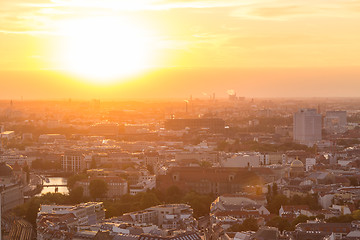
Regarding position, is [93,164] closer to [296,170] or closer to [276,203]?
[296,170]

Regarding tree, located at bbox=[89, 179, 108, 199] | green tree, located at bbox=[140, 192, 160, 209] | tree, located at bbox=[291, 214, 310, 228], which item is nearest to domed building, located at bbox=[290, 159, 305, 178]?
tree, located at bbox=[89, 179, 108, 199]

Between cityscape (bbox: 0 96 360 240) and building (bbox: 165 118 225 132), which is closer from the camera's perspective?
cityscape (bbox: 0 96 360 240)

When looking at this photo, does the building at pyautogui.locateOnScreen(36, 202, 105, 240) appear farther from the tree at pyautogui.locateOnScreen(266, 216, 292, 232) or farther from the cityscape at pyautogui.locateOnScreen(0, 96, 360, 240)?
the tree at pyautogui.locateOnScreen(266, 216, 292, 232)

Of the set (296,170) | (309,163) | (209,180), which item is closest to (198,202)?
Answer: (209,180)

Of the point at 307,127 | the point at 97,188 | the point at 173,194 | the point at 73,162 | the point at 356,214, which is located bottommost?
the point at 73,162

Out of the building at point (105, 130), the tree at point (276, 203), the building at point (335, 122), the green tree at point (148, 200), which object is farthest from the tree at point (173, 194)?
the building at point (105, 130)

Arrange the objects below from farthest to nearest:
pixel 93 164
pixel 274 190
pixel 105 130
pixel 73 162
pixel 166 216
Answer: pixel 105 130, pixel 73 162, pixel 93 164, pixel 274 190, pixel 166 216
